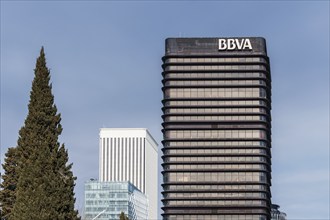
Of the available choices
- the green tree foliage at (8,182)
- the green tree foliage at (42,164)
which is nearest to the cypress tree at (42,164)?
the green tree foliage at (42,164)

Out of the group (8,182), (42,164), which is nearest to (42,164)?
(42,164)

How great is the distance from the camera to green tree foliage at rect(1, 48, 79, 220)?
2817 inches

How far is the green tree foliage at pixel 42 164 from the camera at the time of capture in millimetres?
71562

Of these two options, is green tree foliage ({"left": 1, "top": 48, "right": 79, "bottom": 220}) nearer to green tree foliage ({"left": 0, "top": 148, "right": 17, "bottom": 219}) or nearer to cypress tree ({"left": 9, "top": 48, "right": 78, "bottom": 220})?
cypress tree ({"left": 9, "top": 48, "right": 78, "bottom": 220})

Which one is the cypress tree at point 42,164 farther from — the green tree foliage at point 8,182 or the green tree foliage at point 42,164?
the green tree foliage at point 8,182

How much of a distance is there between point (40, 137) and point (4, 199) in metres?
15.2

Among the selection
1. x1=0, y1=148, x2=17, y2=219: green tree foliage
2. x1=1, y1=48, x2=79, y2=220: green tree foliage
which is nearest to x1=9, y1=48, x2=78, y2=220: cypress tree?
x1=1, y1=48, x2=79, y2=220: green tree foliage

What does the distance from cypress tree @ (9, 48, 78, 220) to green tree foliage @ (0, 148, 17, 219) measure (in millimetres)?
9032

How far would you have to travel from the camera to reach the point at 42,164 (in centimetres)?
7350

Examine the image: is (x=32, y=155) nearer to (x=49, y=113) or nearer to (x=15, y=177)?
(x=49, y=113)

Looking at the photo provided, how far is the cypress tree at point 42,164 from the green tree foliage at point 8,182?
356 inches

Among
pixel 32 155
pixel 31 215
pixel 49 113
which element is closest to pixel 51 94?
pixel 49 113

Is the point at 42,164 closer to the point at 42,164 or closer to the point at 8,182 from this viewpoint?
the point at 42,164

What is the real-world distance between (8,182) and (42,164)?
1659 centimetres
